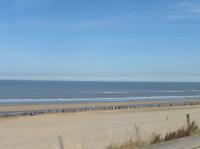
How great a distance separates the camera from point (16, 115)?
3803 cm

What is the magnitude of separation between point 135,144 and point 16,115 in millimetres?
28811

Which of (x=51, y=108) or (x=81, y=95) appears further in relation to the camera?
(x=81, y=95)

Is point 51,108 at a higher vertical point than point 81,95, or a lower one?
lower

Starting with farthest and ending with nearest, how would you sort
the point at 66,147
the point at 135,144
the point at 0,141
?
the point at 0,141, the point at 66,147, the point at 135,144

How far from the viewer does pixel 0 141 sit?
19.7m

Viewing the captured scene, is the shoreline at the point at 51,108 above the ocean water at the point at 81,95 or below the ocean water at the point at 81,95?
below

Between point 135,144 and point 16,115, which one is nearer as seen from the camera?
point 135,144

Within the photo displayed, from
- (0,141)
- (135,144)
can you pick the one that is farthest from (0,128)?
(135,144)

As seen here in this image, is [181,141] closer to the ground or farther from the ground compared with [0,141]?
farther from the ground

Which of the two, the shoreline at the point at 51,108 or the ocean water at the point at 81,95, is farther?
the ocean water at the point at 81,95

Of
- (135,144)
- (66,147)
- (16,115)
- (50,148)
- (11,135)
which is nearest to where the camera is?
(135,144)

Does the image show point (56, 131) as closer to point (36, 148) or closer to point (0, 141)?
point (0, 141)

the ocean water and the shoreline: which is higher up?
the ocean water

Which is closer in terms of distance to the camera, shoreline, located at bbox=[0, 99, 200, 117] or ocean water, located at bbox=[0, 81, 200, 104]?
shoreline, located at bbox=[0, 99, 200, 117]
